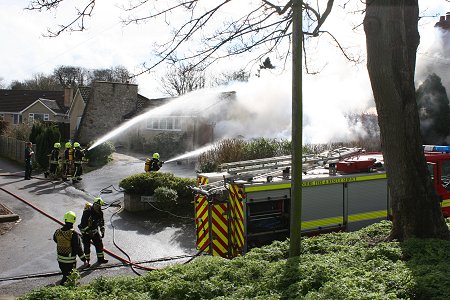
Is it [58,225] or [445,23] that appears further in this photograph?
[445,23]

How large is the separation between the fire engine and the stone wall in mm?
23257

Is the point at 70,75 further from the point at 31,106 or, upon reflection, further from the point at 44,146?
the point at 44,146

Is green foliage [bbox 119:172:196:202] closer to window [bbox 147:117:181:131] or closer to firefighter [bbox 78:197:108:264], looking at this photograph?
firefighter [bbox 78:197:108:264]

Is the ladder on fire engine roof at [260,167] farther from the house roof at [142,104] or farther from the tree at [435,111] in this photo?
the house roof at [142,104]

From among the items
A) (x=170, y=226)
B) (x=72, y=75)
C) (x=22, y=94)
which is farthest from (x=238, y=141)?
(x=72, y=75)

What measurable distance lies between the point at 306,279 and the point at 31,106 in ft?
173

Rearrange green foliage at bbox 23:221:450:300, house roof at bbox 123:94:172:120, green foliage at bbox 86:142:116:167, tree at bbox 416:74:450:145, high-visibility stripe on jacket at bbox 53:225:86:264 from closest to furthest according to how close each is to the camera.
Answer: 1. green foliage at bbox 23:221:450:300
2. high-visibility stripe on jacket at bbox 53:225:86:264
3. tree at bbox 416:74:450:145
4. green foliage at bbox 86:142:116:167
5. house roof at bbox 123:94:172:120

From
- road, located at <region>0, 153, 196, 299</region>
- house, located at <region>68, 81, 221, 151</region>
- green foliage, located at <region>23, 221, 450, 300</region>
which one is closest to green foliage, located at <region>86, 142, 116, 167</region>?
road, located at <region>0, 153, 196, 299</region>

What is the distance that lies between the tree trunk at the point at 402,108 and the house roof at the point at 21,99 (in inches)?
2035

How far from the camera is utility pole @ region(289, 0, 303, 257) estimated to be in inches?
208

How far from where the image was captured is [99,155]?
22.6 m

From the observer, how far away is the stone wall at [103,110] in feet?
102

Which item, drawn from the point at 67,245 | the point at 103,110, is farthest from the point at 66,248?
the point at 103,110

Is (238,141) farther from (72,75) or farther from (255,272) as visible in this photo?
(72,75)
